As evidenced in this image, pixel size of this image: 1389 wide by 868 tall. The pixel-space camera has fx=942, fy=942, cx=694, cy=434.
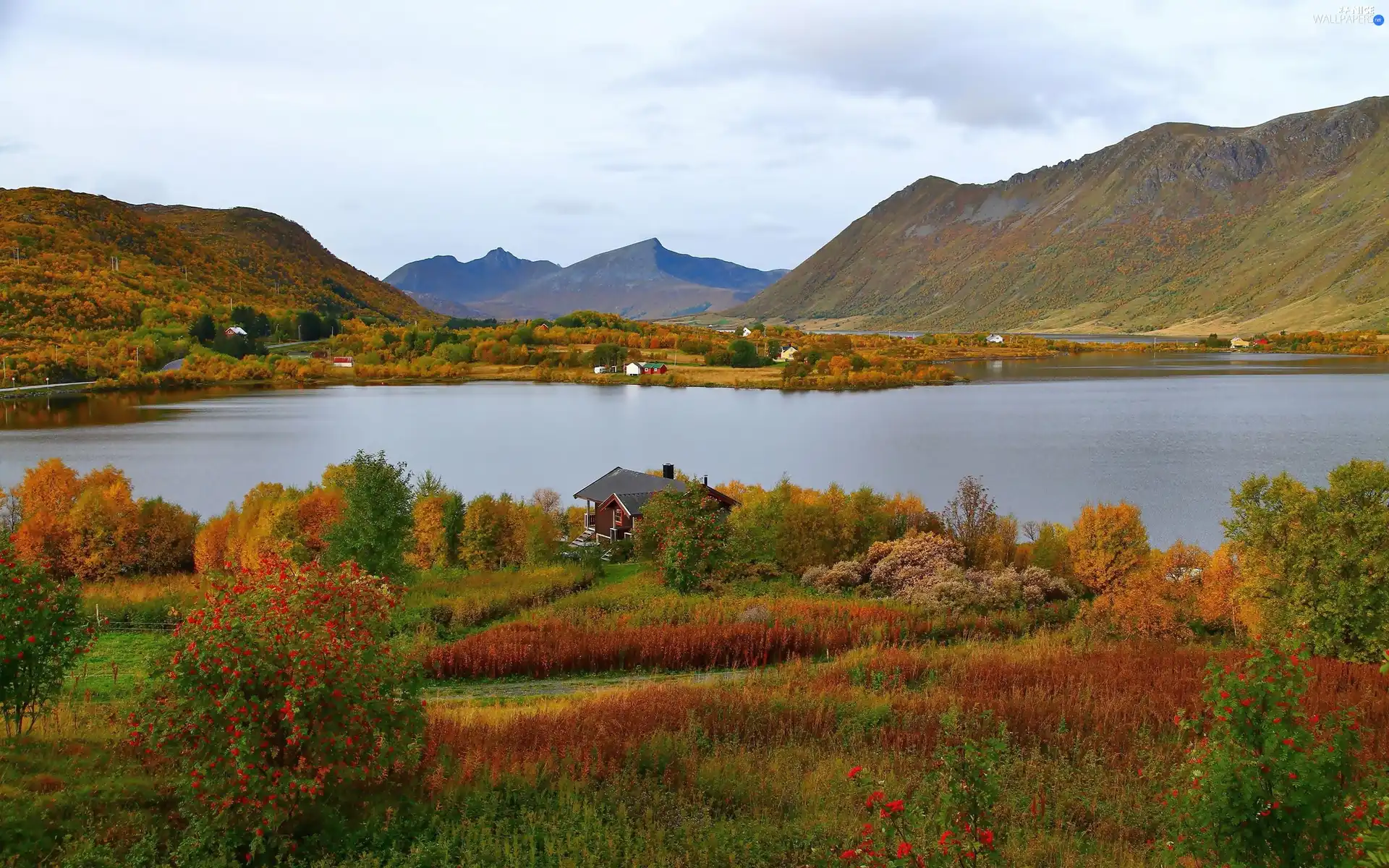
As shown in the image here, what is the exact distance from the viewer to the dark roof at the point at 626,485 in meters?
33.0

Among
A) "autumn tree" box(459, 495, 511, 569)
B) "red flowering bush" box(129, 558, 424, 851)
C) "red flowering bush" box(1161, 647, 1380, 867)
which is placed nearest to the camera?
"red flowering bush" box(1161, 647, 1380, 867)

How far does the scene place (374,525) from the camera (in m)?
24.4

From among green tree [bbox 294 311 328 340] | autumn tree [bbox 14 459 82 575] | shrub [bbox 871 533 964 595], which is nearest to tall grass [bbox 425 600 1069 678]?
shrub [bbox 871 533 964 595]

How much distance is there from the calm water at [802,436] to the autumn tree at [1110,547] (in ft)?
39.7

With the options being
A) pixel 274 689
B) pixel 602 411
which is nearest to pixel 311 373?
pixel 602 411

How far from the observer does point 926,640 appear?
1819 cm

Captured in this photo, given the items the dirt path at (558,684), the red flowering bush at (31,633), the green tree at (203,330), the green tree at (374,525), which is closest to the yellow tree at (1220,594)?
the dirt path at (558,684)

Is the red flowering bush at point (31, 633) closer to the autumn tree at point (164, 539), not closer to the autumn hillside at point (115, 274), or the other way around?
the autumn tree at point (164, 539)

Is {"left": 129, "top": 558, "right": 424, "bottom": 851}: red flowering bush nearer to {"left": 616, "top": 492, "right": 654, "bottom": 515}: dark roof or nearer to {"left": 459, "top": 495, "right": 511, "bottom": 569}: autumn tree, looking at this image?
{"left": 459, "top": 495, "right": 511, "bottom": 569}: autumn tree

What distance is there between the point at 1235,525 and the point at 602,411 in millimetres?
66931

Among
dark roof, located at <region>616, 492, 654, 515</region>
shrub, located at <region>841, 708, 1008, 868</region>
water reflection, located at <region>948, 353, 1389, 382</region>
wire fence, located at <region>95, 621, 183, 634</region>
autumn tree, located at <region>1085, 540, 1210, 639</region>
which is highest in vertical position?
water reflection, located at <region>948, 353, 1389, 382</region>

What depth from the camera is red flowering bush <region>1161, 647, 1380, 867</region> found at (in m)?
5.50

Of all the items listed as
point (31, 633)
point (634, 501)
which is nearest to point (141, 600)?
point (634, 501)

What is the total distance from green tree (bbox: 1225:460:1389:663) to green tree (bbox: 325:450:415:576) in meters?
19.4
